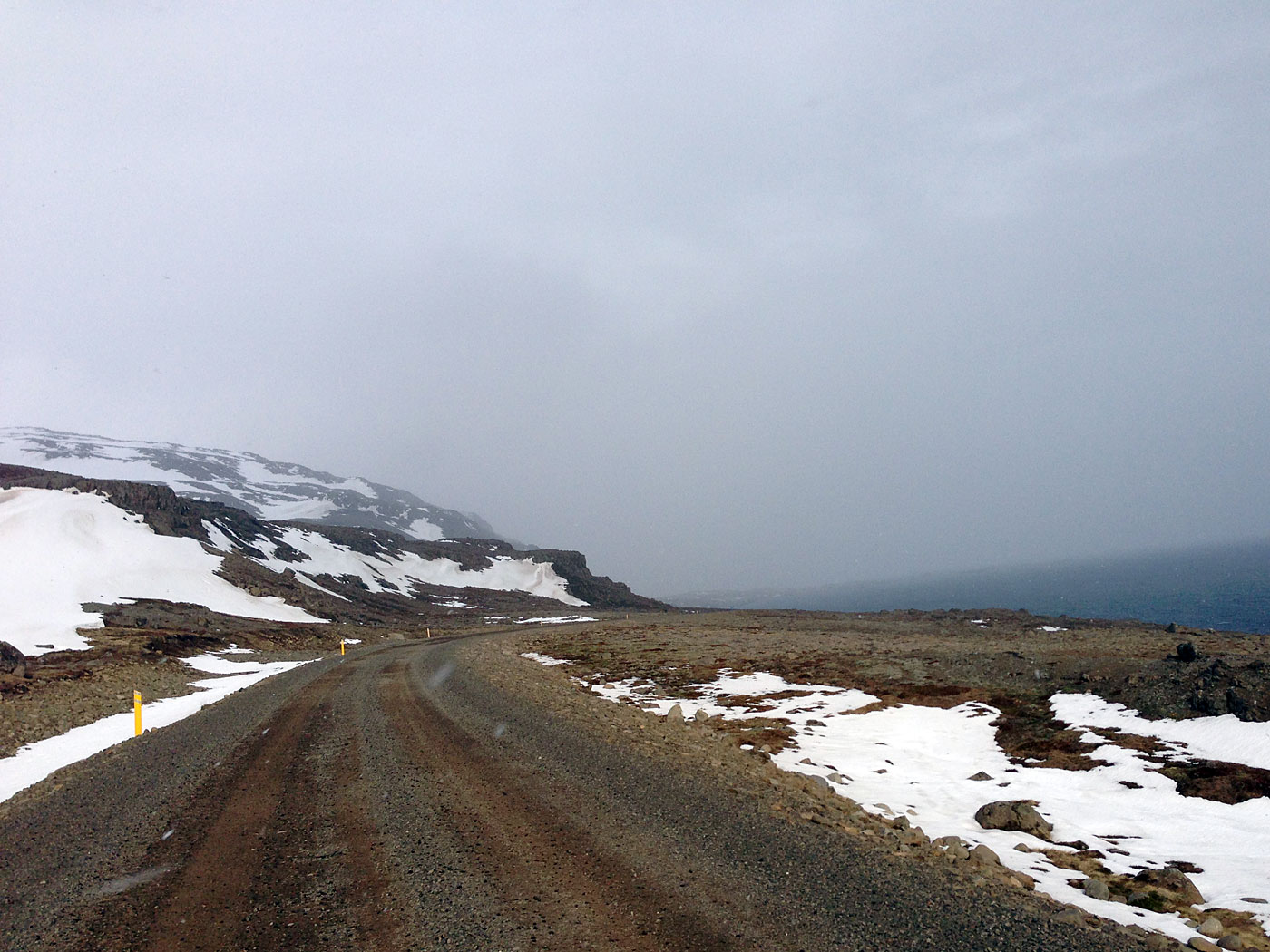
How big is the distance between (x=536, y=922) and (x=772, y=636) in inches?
1571

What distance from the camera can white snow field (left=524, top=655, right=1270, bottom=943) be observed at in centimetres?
809

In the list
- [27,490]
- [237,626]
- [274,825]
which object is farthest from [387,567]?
[274,825]

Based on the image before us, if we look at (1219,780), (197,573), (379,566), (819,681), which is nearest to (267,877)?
(1219,780)

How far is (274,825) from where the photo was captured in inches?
379

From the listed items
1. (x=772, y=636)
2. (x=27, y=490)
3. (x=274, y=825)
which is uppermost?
(x=27, y=490)

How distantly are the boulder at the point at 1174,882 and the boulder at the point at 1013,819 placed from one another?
164 centimetres

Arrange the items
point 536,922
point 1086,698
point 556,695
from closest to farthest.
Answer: point 536,922 → point 1086,698 → point 556,695

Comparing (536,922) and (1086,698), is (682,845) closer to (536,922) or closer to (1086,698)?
(536,922)

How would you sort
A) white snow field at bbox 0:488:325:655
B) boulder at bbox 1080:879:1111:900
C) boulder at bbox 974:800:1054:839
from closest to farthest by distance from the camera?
boulder at bbox 1080:879:1111:900 < boulder at bbox 974:800:1054:839 < white snow field at bbox 0:488:325:655

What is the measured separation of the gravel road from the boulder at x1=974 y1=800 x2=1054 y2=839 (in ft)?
9.63

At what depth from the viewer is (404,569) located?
126m

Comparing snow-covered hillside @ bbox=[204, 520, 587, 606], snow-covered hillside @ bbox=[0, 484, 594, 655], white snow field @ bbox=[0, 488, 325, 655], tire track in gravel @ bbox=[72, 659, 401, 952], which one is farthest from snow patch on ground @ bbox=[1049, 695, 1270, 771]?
snow-covered hillside @ bbox=[204, 520, 587, 606]

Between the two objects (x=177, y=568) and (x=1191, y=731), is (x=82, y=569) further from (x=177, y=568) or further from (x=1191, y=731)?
(x=1191, y=731)

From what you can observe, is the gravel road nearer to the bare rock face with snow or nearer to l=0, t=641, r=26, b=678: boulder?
l=0, t=641, r=26, b=678: boulder
